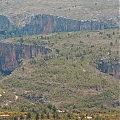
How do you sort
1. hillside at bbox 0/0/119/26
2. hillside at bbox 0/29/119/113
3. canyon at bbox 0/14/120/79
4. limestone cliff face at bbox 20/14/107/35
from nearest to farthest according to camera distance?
hillside at bbox 0/29/119/113, canyon at bbox 0/14/120/79, limestone cliff face at bbox 20/14/107/35, hillside at bbox 0/0/119/26

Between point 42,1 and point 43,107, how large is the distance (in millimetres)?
72196

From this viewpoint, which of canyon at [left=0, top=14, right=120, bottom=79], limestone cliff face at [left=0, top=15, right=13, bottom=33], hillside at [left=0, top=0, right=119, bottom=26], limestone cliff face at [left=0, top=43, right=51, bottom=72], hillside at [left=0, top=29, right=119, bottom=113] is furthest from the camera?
limestone cliff face at [left=0, top=15, right=13, bottom=33]

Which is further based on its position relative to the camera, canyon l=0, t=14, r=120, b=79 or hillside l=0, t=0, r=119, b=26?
hillside l=0, t=0, r=119, b=26

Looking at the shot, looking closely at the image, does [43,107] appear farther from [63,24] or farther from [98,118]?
[63,24]

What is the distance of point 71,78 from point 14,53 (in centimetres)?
2451

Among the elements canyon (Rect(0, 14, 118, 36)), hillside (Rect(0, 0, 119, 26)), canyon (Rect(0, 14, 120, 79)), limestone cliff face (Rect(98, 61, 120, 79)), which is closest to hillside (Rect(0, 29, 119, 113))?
limestone cliff face (Rect(98, 61, 120, 79))

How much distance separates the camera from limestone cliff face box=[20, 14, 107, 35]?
113 m

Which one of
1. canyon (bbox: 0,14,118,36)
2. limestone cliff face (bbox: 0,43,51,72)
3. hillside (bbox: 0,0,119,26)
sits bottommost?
limestone cliff face (bbox: 0,43,51,72)

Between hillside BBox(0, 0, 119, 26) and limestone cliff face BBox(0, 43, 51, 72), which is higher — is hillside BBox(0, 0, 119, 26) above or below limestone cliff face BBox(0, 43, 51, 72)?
above

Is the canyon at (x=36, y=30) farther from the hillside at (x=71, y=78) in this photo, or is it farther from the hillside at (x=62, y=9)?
the hillside at (x=71, y=78)

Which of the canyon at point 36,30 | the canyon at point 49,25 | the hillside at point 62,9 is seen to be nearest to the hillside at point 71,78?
the canyon at point 36,30

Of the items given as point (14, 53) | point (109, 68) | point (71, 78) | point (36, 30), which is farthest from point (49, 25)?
point (71, 78)

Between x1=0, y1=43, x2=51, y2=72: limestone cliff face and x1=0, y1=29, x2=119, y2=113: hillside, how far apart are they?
1773 mm

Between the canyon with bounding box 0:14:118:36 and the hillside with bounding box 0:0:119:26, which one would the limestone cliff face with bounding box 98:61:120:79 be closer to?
the canyon with bounding box 0:14:118:36
